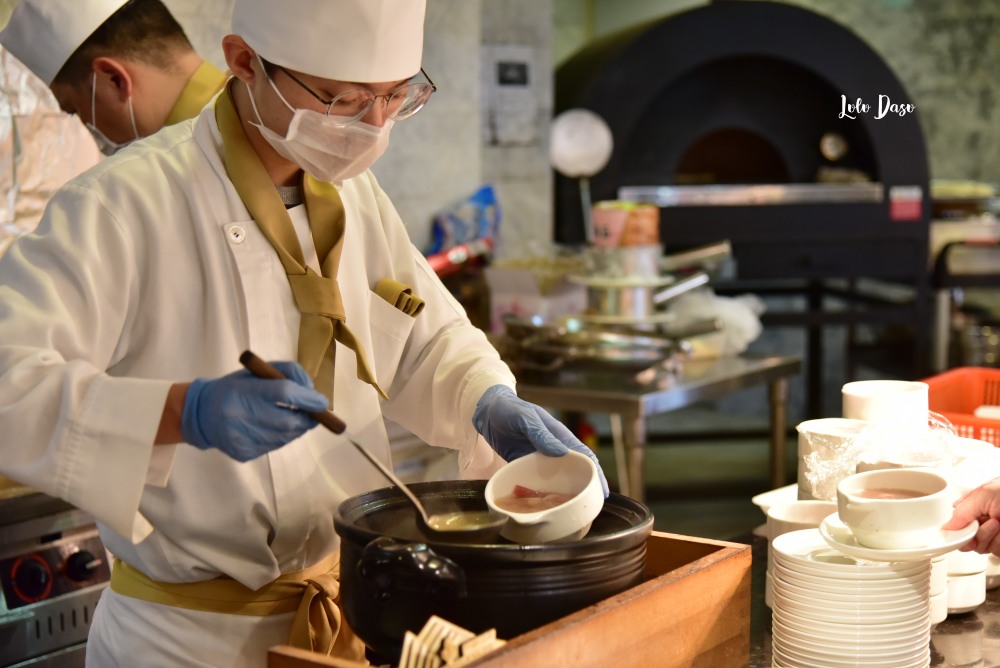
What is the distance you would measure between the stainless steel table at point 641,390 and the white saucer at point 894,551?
1928mm

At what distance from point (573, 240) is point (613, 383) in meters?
1.66

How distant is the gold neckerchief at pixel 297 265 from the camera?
5.46 ft

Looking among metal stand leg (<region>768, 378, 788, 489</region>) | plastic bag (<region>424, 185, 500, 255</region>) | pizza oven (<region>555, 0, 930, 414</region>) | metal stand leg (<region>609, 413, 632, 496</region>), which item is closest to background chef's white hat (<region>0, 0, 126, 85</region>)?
plastic bag (<region>424, 185, 500, 255</region>)

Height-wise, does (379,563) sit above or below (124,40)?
below

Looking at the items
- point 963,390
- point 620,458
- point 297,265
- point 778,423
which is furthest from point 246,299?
point 620,458

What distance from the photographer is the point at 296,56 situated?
5.31 ft

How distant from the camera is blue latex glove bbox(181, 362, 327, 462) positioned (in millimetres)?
1324

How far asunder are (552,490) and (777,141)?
457 cm

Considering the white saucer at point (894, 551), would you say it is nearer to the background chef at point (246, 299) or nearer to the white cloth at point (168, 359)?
the background chef at point (246, 299)

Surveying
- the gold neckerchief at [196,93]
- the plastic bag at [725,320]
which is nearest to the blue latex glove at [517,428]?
the gold neckerchief at [196,93]

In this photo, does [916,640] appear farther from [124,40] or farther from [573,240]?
[573,240]

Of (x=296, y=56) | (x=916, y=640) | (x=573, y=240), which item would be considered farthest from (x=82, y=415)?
(x=573, y=240)

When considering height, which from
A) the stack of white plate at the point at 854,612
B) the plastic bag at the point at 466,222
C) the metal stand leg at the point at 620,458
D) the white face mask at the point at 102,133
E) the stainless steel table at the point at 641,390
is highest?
the white face mask at the point at 102,133

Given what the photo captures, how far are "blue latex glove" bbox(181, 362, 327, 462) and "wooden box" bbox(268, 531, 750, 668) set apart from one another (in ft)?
0.78
